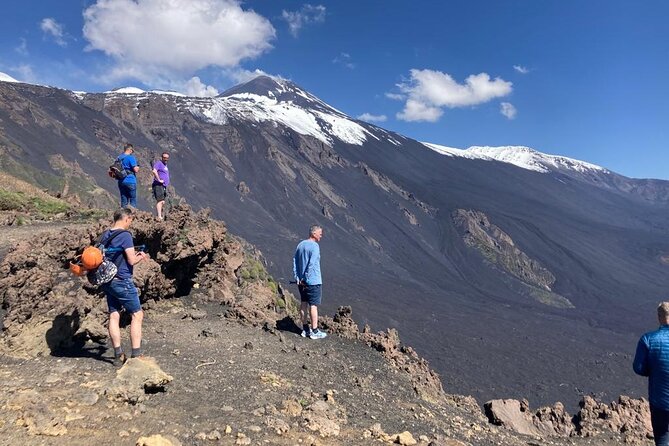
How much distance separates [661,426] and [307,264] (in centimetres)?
389

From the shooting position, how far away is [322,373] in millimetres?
5398

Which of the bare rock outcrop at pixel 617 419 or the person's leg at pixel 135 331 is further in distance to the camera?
the bare rock outcrop at pixel 617 419

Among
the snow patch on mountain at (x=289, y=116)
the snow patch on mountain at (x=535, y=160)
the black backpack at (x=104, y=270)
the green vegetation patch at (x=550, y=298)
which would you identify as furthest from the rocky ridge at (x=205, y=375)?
the snow patch on mountain at (x=535, y=160)

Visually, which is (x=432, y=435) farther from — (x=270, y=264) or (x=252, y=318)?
(x=270, y=264)

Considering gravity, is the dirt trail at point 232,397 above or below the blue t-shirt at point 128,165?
below

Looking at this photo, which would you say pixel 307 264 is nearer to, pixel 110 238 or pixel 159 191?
pixel 110 238

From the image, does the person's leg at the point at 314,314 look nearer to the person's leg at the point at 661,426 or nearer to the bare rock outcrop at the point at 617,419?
the person's leg at the point at 661,426

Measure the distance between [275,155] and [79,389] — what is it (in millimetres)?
41883

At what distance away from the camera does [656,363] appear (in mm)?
3859

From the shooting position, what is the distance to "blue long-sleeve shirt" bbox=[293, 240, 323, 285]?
6277 mm

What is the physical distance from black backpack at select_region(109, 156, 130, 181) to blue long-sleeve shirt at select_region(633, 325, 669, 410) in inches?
291

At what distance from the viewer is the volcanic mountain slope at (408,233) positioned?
76.5 ft

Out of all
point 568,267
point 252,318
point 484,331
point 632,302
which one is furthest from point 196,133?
point 252,318

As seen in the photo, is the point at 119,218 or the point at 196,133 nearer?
the point at 119,218
